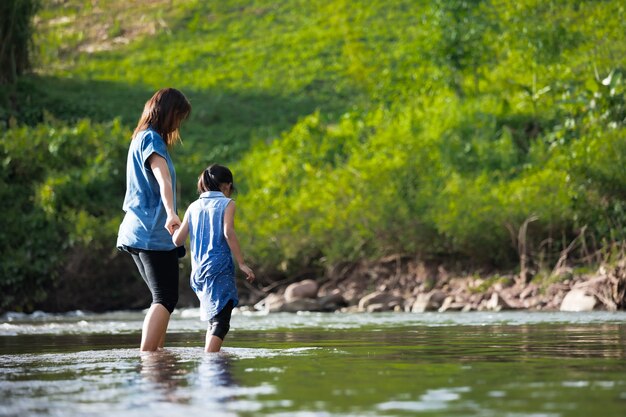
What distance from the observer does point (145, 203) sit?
8.70 meters

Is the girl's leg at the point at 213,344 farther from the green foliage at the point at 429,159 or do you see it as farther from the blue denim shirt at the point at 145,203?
the green foliage at the point at 429,159

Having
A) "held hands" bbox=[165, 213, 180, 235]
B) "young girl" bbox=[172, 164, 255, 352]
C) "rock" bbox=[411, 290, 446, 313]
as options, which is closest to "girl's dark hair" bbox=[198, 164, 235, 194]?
"young girl" bbox=[172, 164, 255, 352]

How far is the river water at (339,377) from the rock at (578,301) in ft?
21.7

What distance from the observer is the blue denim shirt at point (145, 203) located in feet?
28.1

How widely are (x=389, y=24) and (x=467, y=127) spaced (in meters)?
20.8

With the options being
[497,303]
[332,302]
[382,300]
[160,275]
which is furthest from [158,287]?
[332,302]

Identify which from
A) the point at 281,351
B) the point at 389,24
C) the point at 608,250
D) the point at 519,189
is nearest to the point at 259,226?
the point at 519,189

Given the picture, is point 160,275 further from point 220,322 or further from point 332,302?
point 332,302

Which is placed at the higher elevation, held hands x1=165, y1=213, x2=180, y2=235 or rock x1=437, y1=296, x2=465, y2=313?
held hands x1=165, y1=213, x2=180, y2=235

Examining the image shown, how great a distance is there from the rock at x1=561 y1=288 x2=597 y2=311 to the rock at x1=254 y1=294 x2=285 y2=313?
5595mm

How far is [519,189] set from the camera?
2220 centimetres

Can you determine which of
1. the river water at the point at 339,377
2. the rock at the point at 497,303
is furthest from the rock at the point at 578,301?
the river water at the point at 339,377

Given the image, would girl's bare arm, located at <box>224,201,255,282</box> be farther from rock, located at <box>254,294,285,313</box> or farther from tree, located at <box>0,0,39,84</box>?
tree, located at <box>0,0,39,84</box>

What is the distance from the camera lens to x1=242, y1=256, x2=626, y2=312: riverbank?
61.2 feet
